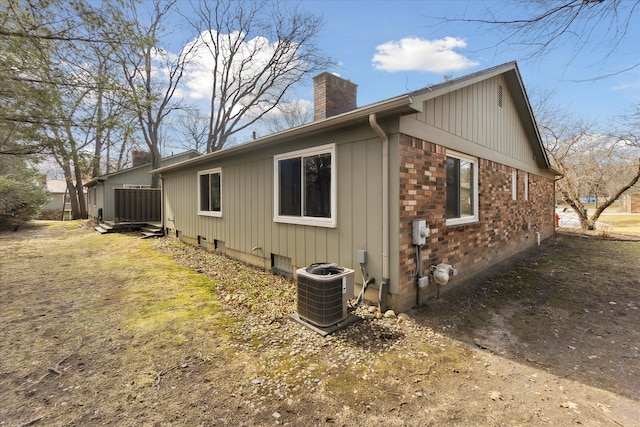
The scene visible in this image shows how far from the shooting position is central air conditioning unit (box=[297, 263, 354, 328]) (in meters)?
3.41

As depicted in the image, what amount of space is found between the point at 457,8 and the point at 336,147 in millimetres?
2202

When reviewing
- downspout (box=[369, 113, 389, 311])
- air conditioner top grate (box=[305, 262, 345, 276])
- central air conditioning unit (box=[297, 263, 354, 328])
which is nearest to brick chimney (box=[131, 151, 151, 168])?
air conditioner top grate (box=[305, 262, 345, 276])

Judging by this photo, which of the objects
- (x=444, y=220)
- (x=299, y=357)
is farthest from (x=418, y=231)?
(x=299, y=357)

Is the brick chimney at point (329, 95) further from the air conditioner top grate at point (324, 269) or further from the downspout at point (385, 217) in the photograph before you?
the air conditioner top grate at point (324, 269)

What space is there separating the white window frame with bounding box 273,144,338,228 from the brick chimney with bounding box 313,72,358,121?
1.51m

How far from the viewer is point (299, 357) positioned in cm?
295

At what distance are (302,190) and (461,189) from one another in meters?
2.94

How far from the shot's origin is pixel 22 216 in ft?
47.3

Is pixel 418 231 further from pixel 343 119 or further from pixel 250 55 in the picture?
pixel 250 55

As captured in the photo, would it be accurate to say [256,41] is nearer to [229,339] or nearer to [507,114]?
[507,114]

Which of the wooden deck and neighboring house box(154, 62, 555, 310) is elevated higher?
neighboring house box(154, 62, 555, 310)

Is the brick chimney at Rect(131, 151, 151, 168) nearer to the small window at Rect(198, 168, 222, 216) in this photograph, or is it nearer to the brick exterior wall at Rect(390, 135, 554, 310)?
the small window at Rect(198, 168, 222, 216)

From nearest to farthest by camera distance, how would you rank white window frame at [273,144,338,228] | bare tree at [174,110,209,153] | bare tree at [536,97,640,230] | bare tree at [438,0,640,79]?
1. bare tree at [438,0,640,79]
2. white window frame at [273,144,338,228]
3. bare tree at [536,97,640,230]
4. bare tree at [174,110,209,153]

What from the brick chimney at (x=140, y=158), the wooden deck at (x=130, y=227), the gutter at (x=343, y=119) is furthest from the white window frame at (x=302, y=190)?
the brick chimney at (x=140, y=158)
